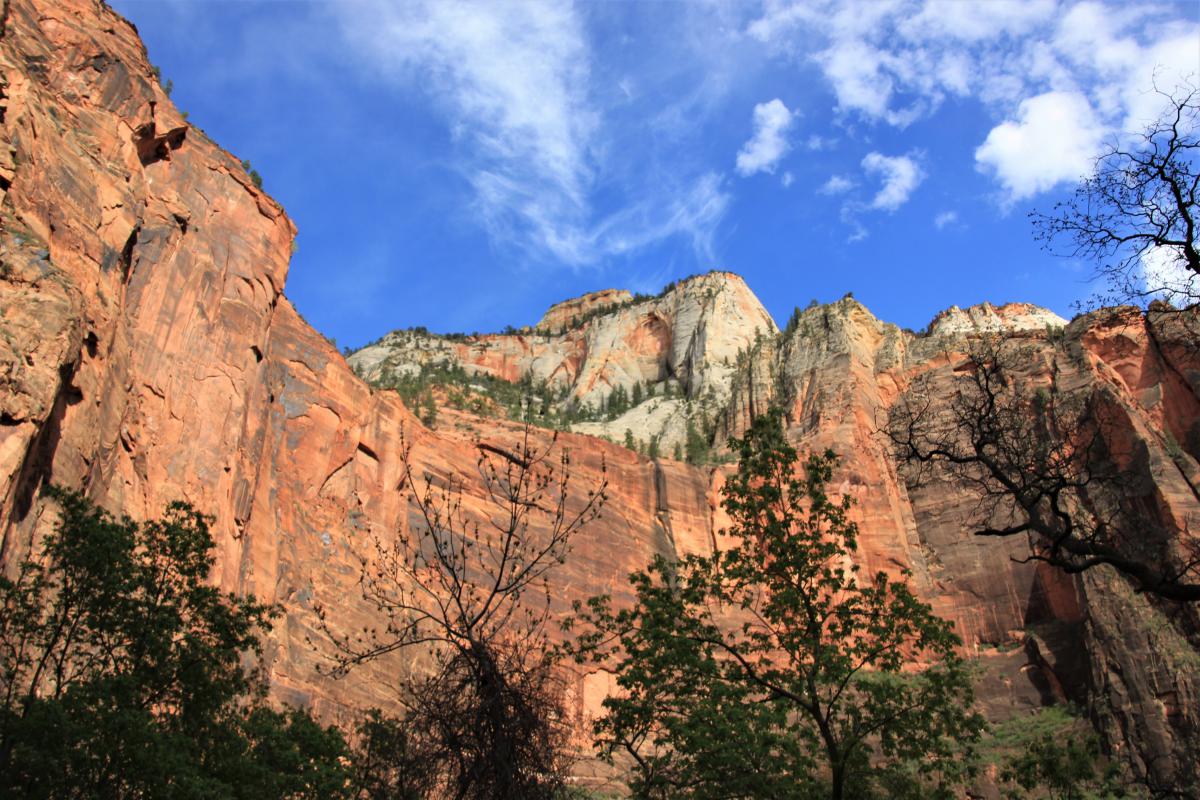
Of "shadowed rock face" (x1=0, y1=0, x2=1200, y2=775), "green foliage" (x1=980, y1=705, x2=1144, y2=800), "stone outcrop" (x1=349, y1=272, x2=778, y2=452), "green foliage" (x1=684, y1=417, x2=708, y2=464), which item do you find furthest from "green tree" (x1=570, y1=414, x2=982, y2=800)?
"stone outcrop" (x1=349, y1=272, x2=778, y2=452)

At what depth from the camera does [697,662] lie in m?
16.5

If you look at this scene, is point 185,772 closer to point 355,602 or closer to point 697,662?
point 697,662

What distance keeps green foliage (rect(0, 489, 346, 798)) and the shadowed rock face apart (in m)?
4.24

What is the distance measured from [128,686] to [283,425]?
27.1m

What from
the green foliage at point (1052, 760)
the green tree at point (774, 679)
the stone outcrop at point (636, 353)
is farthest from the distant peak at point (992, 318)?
Answer: the green tree at point (774, 679)

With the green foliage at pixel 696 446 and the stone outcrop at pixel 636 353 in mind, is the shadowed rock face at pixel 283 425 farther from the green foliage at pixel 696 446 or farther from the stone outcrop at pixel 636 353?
the stone outcrop at pixel 636 353

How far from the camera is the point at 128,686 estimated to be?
47.2 feet

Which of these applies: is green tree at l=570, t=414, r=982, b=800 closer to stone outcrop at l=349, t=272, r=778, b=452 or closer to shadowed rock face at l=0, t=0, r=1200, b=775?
shadowed rock face at l=0, t=0, r=1200, b=775

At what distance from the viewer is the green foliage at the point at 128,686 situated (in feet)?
44.2

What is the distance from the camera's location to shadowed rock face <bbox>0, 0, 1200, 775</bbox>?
23781 millimetres

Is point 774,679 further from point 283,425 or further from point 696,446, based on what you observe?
point 696,446

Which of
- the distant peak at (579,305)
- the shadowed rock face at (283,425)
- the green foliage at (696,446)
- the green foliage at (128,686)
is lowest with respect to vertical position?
the green foliage at (128,686)

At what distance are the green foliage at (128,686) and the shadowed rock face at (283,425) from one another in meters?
4.24

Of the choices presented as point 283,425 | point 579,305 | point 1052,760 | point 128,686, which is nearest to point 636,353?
point 579,305
